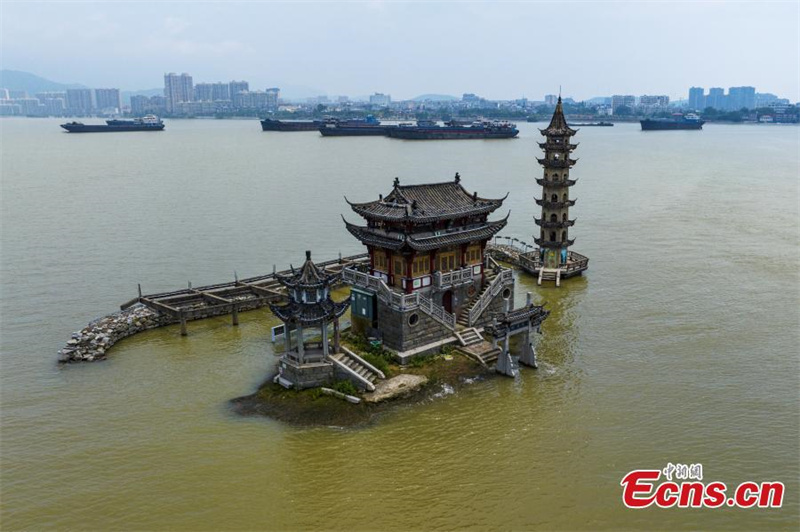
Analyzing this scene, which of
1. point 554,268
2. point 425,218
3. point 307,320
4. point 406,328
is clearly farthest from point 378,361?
point 554,268

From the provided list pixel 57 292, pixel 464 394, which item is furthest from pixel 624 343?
pixel 57 292

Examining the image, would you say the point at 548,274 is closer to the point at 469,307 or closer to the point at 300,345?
the point at 469,307

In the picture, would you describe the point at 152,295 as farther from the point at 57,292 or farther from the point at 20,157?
the point at 20,157

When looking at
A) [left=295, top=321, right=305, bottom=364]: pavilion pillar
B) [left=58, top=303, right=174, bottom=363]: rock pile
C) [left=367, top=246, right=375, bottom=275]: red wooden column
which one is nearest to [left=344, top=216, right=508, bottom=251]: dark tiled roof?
[left=367, top=246, right=375, bottom=275]: red wooden column

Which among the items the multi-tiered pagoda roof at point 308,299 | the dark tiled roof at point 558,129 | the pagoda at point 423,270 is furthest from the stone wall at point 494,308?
the dark tiled roof at point 558,129

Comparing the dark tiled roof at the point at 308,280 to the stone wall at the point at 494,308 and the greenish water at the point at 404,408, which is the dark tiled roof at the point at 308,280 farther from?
the stone wall at the point at 494,308
